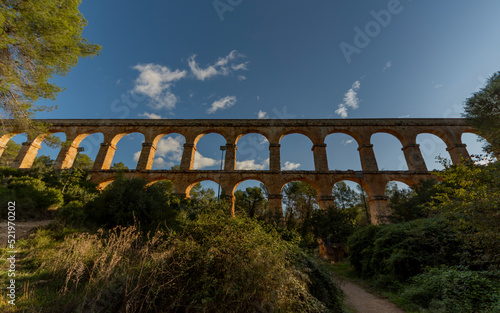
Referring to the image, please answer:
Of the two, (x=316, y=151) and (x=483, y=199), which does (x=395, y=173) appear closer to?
(x=316, y=151)

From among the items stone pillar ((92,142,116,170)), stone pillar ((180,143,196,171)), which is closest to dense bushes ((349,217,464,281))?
stone pillar ((180,143,196,171))

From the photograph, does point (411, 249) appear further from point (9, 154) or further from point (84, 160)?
point (9, 154)

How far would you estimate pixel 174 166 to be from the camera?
31.7m

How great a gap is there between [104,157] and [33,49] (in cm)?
1231

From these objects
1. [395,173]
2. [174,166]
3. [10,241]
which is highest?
[174,166]

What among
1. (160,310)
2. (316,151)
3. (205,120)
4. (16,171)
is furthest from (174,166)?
(160,310)

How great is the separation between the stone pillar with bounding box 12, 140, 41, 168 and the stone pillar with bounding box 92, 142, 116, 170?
18.1 ft

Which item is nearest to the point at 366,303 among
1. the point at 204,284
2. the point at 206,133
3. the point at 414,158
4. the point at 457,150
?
the point at 204,284

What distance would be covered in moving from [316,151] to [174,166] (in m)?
22.6

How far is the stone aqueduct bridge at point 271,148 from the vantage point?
1638cm

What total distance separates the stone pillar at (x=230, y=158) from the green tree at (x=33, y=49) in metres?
11.6

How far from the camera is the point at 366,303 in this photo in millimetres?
5598

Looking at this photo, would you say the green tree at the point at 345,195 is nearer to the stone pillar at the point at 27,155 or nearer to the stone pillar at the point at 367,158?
the stone pillar at the point at 367,158

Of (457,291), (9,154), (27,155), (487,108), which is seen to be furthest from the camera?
(9,154)
